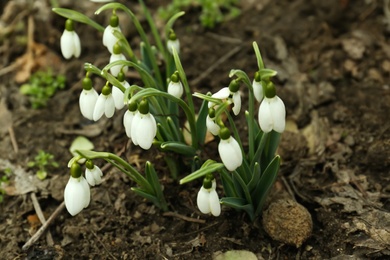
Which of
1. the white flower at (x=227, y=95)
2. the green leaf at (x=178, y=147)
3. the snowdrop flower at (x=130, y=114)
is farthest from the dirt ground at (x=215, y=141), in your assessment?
the white flower at (x=227, y=95)

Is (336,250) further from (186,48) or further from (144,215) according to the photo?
(186,48)

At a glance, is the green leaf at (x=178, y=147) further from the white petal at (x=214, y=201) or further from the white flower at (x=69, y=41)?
the white flower at (x=69, y=41)

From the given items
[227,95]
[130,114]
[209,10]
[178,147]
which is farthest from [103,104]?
[209,10]

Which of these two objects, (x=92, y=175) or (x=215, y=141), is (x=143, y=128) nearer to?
(x=92, y=175)

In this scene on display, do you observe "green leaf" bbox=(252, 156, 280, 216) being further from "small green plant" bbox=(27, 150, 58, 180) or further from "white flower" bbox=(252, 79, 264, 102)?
"small green plant" bbox=(27, 150, 58, 180)

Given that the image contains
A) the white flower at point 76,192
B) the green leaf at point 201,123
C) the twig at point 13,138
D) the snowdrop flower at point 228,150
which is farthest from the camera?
the twig at point 13,138

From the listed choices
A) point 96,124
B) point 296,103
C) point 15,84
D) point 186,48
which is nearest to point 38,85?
point 15,84
